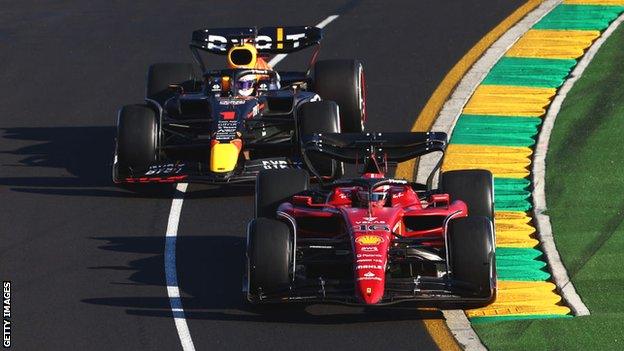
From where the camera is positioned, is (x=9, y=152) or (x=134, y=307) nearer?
(x=134, y=307)

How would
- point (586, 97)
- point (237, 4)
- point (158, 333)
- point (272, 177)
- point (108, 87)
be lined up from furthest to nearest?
point (237, 4) → point (108, 87) → point (586, 97) → point (272, 177) → point (158, 333)

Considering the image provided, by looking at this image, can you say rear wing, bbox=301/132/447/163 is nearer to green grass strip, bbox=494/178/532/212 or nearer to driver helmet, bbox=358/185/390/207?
driver helmet, bbox=358/185/390/207

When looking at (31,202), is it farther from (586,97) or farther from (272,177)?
(586,97)

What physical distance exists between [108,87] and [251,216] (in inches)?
281

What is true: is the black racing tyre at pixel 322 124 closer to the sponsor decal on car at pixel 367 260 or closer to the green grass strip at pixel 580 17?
the sponsor decal on car at pixel 367 260

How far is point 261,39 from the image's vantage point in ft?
80.3

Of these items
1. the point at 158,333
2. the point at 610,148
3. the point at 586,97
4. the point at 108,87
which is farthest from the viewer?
the point at 108,87

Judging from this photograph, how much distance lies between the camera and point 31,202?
22.2 m

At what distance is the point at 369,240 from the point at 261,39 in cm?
765

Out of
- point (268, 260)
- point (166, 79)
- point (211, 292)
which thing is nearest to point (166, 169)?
point (166, 79)

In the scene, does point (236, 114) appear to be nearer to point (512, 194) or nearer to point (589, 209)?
point (512, 194)

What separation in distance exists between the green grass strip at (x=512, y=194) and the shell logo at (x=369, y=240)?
4092 mm

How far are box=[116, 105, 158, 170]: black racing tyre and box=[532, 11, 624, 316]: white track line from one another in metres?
4.77

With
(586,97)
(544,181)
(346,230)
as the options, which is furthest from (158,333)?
(586,97)
